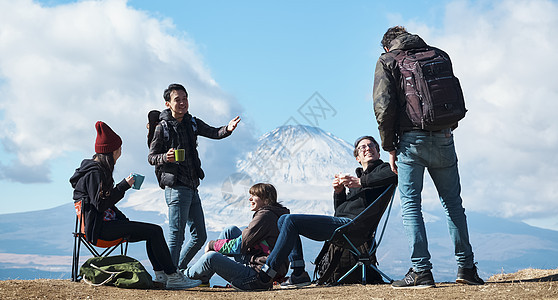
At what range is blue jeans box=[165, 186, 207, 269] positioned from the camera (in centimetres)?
624

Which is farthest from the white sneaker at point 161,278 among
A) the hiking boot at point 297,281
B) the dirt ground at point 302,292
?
the hiking boot at point 297,281

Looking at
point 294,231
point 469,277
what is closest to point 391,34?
point 294,231

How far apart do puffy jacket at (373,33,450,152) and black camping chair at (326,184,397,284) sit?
28.3 inches

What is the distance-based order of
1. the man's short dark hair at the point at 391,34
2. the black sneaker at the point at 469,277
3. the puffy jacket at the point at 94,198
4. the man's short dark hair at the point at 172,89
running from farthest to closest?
the man's short dark hair at the point at 172,89
the puffy jacket at the point at 94,198
the man's short dark hair at the point at 391,34
the black sneaker at the point at 469,277

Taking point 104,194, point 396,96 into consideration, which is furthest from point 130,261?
point 396,96

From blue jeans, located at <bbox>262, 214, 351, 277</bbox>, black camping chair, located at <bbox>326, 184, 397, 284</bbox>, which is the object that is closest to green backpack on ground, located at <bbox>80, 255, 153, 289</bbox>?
blue jeans, located at <bbox>262, 214, 351, 277</bbox>

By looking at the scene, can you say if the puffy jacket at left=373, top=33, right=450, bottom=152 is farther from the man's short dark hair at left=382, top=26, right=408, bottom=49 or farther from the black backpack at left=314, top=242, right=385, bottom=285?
the black backpack at left=314, top=242, right=385, bottom=285

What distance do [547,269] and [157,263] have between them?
17.2 ft

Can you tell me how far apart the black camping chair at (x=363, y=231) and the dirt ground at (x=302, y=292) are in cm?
29

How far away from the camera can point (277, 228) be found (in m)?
5.96

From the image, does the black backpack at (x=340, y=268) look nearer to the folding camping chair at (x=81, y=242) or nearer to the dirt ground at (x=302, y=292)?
the dirt ground at (x=302, y=292)

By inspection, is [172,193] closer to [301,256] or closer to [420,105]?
[301,256]

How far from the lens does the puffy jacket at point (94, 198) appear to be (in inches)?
220

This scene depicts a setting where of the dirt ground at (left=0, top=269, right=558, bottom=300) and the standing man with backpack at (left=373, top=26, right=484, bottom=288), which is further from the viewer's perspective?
the standing man with backpack at (left=373, top=26, right=484, bottom=288)
